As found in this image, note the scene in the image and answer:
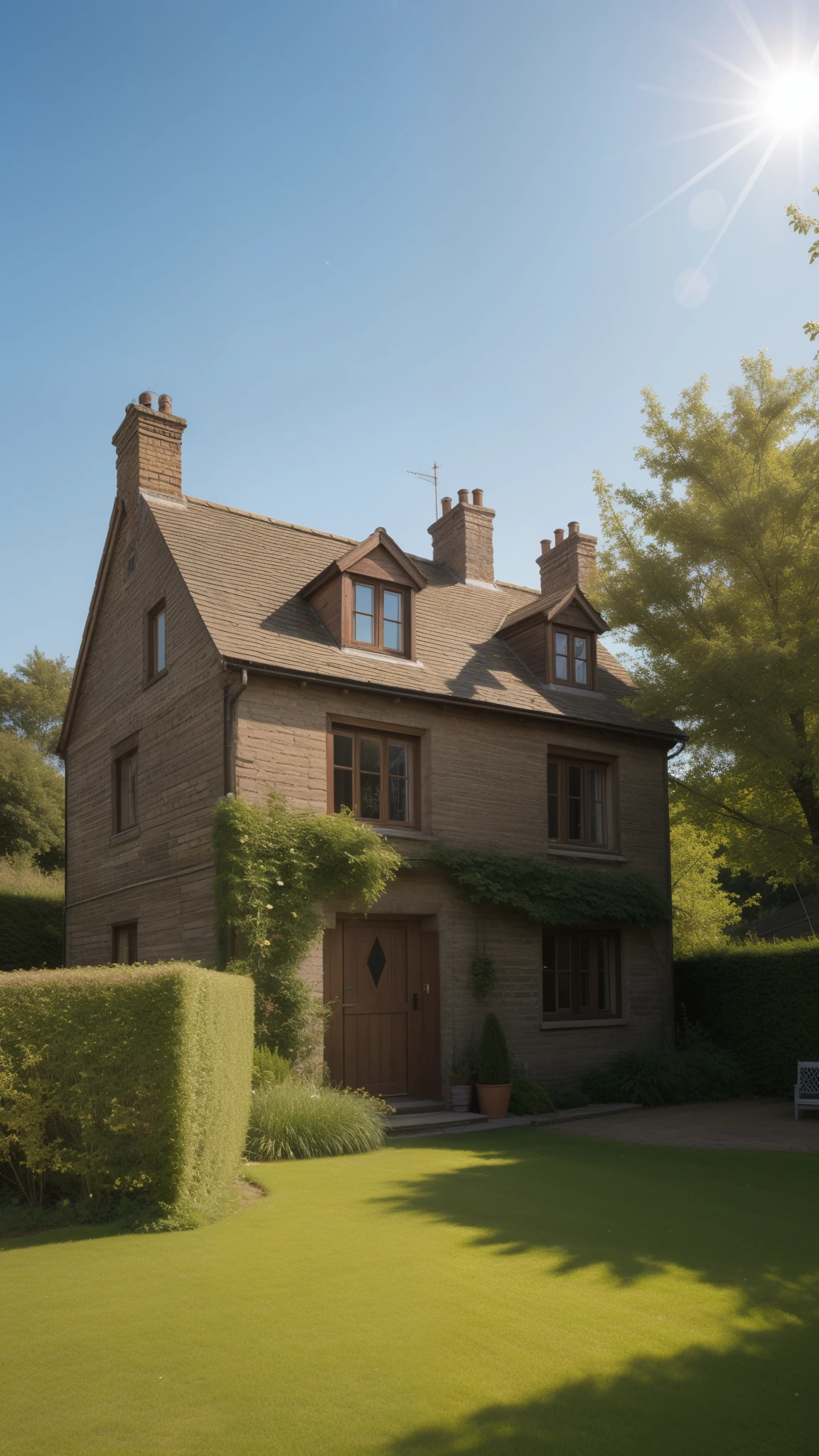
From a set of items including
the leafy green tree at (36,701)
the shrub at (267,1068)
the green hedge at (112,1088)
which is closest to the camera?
the green hedge at (112,1088)

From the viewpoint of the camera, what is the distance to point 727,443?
Result: 16.3 meters

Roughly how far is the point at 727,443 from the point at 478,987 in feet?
30.2

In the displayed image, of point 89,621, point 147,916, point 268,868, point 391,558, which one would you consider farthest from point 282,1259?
point 89,621

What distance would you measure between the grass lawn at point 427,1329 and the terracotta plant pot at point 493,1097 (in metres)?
5.47

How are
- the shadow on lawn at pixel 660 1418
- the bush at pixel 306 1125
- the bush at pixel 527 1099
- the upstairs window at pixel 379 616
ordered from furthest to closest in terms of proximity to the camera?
1. the upstairs window at pixel 379 616
2. the bush at pixel 527 1099
3. the bush at pixel 306 1125
4. the shadow on lawn at pixel 660 1418

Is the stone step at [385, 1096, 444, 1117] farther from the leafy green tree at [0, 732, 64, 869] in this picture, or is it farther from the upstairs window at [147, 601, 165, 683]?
the leafy green tree at [0, 732, 64, 869]

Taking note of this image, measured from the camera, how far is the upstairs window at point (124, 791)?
1802 centimetres

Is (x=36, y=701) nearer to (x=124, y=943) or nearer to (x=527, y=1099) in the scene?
(x=124, y=943)

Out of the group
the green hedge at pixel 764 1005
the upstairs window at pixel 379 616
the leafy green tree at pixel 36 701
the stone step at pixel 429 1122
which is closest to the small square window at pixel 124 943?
the stone step at pixel 429 1122

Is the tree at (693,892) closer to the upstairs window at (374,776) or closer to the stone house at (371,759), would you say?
the stone house at (371,759)

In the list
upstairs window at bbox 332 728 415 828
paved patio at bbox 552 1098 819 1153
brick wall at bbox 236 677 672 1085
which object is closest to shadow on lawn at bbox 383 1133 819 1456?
paved patio at bbox 552 1098 819 1153

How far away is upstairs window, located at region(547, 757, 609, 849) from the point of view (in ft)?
58.7

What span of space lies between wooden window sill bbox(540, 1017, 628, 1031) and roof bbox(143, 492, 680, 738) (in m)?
Answer: 4.93

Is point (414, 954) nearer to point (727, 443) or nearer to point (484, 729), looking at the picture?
point (484, 729)
